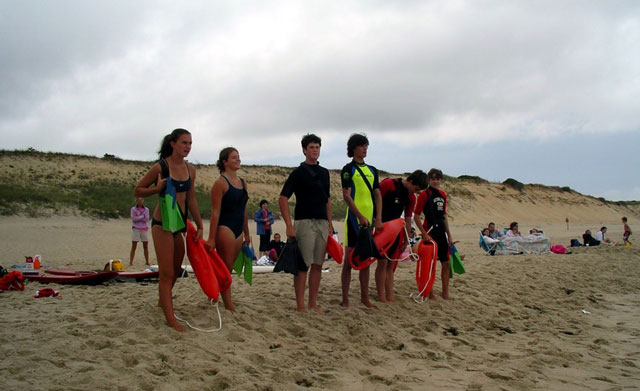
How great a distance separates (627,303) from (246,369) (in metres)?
6.78

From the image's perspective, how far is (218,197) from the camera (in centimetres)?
493

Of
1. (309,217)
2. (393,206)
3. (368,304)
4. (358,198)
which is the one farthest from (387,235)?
(309,217)

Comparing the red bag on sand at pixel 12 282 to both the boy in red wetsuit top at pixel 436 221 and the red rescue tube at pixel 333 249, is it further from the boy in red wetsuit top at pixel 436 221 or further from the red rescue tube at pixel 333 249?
the boy in red wetsuit top at pixel 436 221

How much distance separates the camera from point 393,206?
6309mm

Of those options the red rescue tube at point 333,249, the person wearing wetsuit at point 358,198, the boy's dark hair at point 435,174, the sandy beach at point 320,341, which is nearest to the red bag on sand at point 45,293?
the sandy beach at point 320,341

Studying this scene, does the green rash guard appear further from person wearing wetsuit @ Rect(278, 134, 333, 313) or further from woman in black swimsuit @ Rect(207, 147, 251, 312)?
woman in black swimsuit @ Rect(207, 147, 251, 312)

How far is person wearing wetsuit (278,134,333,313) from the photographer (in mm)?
5340

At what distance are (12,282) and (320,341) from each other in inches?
177

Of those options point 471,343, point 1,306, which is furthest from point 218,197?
point 471,343

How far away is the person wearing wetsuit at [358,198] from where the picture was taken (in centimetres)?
566

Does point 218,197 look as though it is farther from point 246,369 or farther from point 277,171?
point 277,171

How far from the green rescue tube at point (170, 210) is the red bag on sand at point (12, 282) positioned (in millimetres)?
3415

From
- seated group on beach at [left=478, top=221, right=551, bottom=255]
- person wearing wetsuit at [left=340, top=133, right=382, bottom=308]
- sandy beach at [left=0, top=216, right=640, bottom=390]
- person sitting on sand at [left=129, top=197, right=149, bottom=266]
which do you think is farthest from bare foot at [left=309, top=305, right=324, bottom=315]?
seated group on beach at [left=478, top=221, right=551, bottom=255]

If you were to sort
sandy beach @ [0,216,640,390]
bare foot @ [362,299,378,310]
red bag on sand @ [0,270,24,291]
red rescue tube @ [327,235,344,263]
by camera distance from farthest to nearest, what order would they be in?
red bag on sand @ [0,270,24,291] < bare foot @ [362,299,378,310] < red rescue tube @ [327,235,344,263] < sandy beach @ [0,216,640,390]
